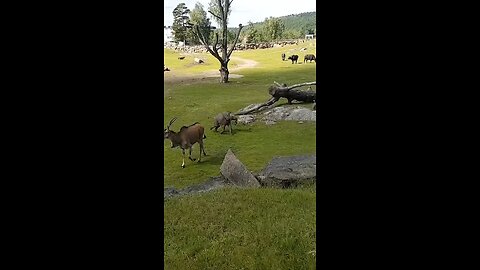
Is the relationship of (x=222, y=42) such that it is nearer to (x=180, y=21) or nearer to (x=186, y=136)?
(x=180, y=21)

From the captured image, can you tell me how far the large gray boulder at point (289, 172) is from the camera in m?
1.74

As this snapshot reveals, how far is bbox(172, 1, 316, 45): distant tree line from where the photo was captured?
1650 mm

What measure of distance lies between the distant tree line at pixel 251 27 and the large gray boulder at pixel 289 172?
1.54ft

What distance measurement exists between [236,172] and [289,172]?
0.20m

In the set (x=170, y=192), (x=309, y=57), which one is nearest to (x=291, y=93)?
(x=309, y=57)

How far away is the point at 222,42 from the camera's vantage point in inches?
73.7

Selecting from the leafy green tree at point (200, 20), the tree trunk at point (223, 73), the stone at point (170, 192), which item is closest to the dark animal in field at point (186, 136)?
the stone at point (170, 192)

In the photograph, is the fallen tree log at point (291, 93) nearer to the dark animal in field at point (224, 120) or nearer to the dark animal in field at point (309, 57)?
the dark animal in field at point (309, 57)
